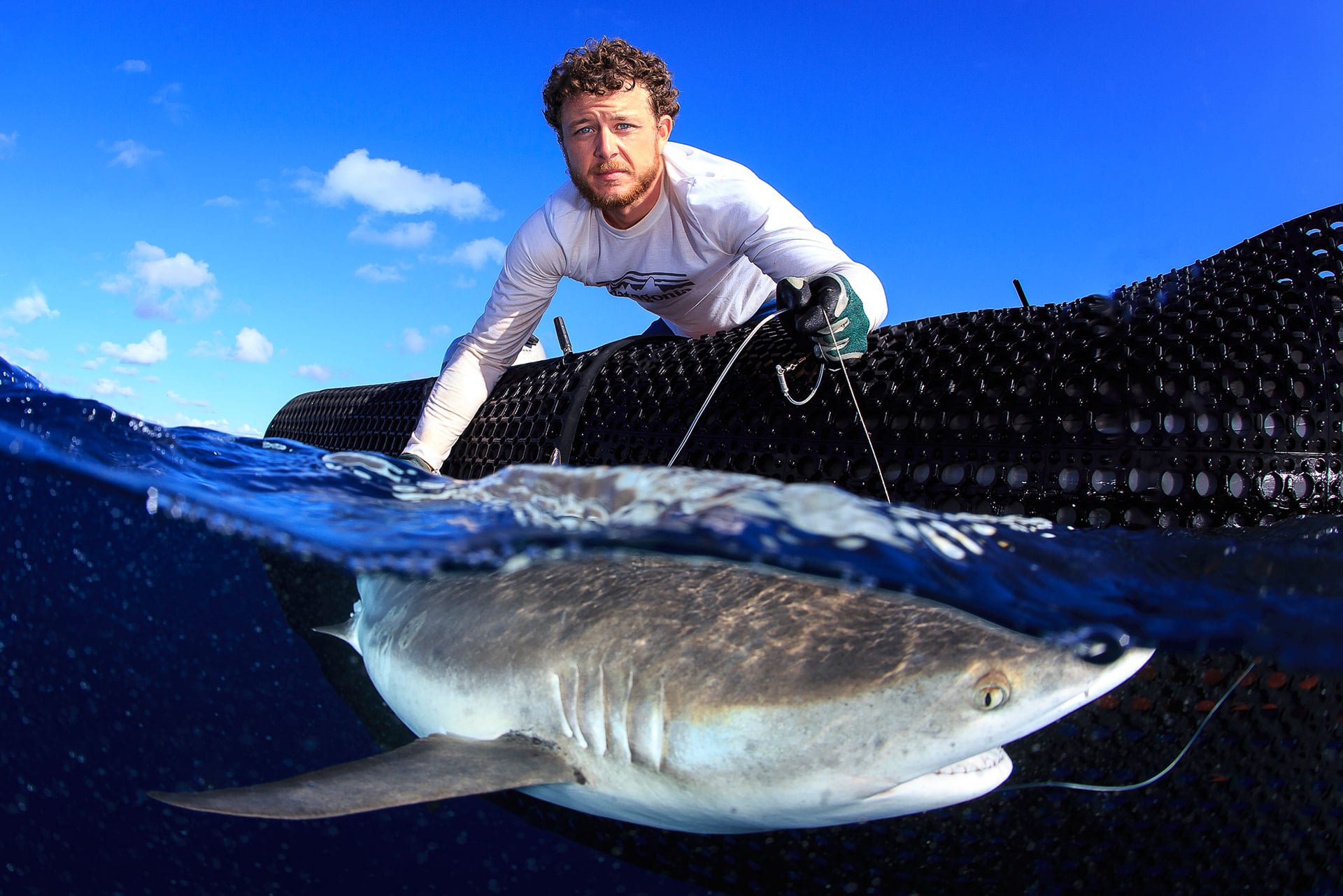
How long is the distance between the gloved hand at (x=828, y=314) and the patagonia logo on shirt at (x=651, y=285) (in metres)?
1.32

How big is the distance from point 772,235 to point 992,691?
2300 millimetres

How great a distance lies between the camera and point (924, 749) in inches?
55.7

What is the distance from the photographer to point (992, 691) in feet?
4.50

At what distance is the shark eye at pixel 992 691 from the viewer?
4.50ft

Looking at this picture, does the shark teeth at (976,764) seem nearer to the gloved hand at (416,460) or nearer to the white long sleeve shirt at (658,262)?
the white long sleeve shirt at (658,262)

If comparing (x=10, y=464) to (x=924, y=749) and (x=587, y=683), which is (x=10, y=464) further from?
(x=924, y=749)

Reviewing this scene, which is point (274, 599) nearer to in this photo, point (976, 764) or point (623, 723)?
point (623, 723)

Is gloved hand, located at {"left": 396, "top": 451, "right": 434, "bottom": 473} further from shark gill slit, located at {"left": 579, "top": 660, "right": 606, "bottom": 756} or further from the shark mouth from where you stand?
the shark mouth

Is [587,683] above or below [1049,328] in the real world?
below

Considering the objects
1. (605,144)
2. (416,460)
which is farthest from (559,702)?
(605,144)

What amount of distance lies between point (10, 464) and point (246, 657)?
71.0 inches

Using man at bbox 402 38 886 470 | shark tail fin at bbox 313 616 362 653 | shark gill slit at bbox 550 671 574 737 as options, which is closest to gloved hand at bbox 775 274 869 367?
man at bbox 402 38 886 470

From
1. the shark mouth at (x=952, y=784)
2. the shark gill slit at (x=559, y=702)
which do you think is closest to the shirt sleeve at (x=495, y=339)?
the shark gill slit at (x=559, y=702)

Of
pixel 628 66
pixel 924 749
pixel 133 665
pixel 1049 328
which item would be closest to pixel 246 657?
pixel 133 665
